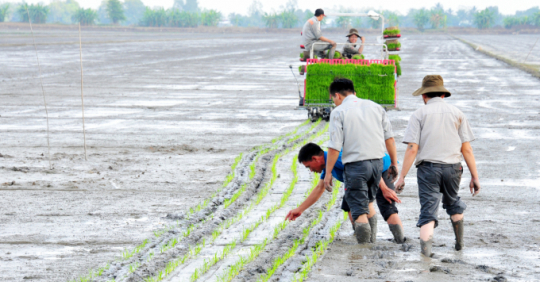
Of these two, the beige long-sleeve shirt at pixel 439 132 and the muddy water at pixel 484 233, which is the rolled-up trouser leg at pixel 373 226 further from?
the beige long-sleeve shirt at pixel 439 132

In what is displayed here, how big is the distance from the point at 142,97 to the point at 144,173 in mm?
10020

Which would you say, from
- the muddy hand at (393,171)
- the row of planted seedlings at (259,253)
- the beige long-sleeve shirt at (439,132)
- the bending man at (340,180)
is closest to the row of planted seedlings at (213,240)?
the row of planted seedlings at (259,253)

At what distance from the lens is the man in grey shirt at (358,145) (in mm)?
5711

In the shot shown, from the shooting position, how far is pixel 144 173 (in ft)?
30.9

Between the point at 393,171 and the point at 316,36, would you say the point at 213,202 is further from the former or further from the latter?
the point at 316,36

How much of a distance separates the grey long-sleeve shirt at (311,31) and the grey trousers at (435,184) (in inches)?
368

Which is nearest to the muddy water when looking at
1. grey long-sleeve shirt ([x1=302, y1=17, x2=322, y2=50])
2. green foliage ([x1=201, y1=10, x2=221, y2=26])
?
grey long-sleeve shirt ([x1=302, y1=17, x2=322, y2=50])

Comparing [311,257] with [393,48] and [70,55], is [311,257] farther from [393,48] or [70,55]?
[70,55]

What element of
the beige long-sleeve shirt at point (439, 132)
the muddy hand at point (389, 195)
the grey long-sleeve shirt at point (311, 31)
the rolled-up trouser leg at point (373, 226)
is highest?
the grey long-sleeve shirt at point (311, 31)

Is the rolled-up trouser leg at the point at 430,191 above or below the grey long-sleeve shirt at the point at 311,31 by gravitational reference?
below

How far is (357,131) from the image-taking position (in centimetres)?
572

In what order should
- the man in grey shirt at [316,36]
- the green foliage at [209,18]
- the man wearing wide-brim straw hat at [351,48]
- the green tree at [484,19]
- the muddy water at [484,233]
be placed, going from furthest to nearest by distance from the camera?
1. the green foliage at [209,18]
2. the green tree at [484,19]
3. the man wearing wide-brim straw hat at [351,48]
4. the man in grey shirt at [316,36]
5. the muddy water at [484,233]

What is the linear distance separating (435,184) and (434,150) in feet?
1.02

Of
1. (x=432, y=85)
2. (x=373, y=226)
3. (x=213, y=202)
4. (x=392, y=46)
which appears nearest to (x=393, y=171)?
(x=373, y=226)
